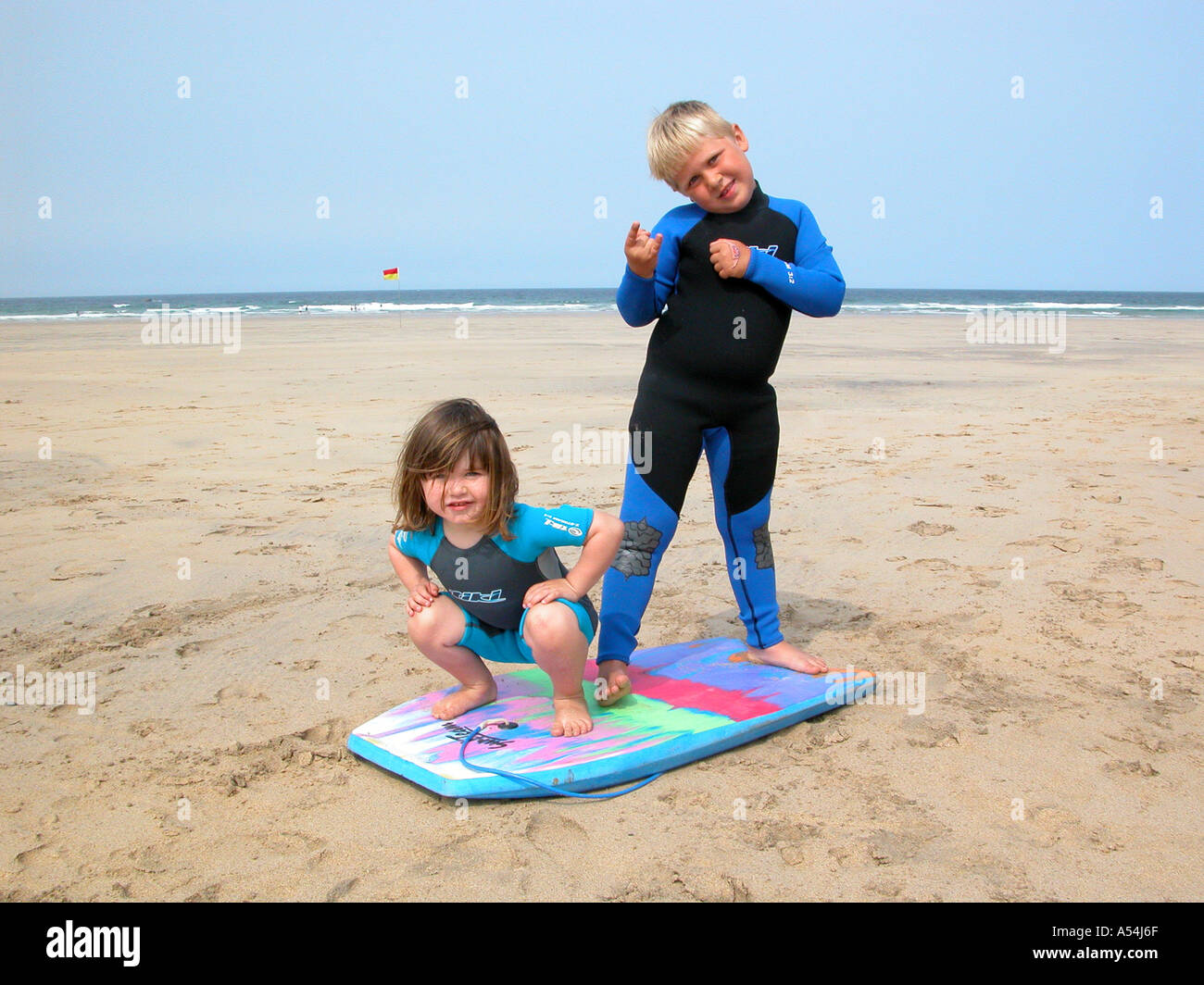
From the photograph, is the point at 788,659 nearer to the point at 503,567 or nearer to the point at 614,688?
the point at 614,688

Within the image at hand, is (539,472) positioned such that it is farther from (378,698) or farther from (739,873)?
(739,873)

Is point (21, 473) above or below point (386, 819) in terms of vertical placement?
above

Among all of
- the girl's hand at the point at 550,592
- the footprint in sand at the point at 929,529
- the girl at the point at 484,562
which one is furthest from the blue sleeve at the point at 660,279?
the footprint in sand at the point at 929,529

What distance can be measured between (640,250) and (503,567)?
41.9 inches

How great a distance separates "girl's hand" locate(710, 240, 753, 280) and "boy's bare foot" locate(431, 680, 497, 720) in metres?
1.51

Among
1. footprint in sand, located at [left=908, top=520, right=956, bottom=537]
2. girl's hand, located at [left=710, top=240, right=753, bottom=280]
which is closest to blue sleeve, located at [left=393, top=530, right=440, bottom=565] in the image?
girl's hand, located at [left=710, top=240, right=753, bottom=280]

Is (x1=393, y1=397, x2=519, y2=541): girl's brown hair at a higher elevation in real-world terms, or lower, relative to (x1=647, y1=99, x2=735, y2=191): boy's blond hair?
lower

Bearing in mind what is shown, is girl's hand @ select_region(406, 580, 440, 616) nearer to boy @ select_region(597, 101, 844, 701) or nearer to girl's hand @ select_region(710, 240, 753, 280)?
boy @ select_region(597, 101, 844, 701)

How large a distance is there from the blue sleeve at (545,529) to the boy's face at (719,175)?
1101mm

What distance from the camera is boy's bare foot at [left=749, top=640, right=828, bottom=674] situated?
11.2 ft

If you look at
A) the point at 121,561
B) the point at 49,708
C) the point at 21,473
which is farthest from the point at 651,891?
the point at 21,473

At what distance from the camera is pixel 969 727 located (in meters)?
3.02
